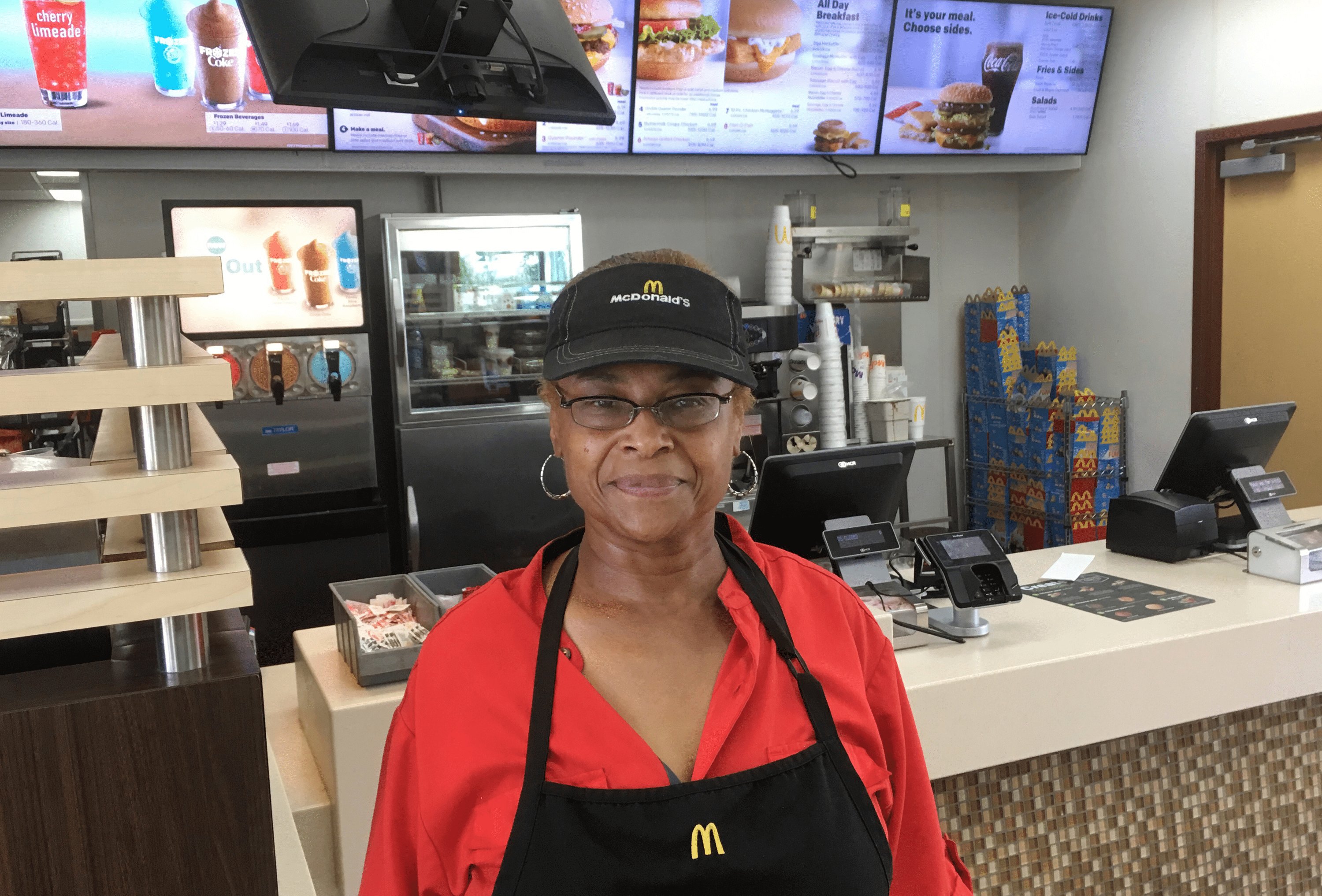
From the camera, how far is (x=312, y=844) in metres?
1.90

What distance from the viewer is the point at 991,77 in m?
5.04

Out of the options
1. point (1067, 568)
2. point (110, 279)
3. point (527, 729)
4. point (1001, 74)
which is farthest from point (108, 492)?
point (1001, 74)

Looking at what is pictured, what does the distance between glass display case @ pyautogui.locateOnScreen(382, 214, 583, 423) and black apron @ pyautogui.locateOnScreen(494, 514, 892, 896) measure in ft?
10.3

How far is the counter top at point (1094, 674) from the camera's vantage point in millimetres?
2082

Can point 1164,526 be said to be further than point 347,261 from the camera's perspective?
No

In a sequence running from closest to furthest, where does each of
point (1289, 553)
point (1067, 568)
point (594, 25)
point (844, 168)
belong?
point (1289, 553), point (1067, 568), point (594, 25), point (844, 168)

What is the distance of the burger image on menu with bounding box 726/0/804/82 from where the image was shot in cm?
455

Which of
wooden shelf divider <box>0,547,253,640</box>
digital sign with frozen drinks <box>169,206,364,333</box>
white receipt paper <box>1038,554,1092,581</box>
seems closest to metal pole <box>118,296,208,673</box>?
wooden shelf divider <box>0,547,253,640</box>

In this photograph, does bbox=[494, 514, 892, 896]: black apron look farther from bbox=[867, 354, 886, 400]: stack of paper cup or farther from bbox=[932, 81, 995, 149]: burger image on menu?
bbox=[932, 81, 995, 149]: burger image on menu

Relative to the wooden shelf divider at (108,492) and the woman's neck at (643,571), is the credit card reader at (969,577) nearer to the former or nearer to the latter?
the woman's neck at (643,571)

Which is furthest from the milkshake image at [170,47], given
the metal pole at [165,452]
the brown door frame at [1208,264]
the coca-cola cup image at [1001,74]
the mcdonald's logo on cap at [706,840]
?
the brown door frame at [1208,264]

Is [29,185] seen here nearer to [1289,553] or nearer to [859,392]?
[859,392]

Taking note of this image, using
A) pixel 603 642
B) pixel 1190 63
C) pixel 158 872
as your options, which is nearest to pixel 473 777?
pixel 603 642

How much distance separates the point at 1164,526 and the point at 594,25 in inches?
113
